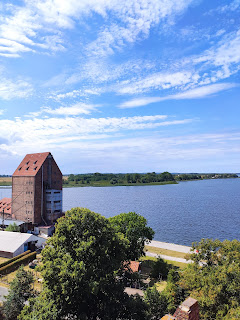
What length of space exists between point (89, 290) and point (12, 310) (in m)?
11.5

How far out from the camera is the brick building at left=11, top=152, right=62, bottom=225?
249 ft

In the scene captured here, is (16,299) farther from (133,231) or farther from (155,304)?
(133,231)

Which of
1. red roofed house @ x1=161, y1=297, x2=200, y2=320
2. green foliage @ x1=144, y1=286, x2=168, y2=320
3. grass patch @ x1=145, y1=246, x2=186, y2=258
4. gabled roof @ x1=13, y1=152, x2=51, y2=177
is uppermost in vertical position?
gabled roof @ x1=13, y1=152, x2=51, y2=177

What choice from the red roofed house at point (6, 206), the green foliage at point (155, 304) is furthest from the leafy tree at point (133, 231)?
the red roofed house at point (6, 206)

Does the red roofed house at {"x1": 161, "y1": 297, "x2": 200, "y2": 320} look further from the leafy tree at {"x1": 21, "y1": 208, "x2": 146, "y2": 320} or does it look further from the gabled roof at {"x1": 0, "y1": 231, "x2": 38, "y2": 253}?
the gabled roof at {"x1": 0, "y1": 231, "x2": 38, "y2": 253}

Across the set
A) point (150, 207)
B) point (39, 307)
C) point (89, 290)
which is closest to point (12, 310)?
point (39, 307)

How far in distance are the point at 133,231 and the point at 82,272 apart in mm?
24438

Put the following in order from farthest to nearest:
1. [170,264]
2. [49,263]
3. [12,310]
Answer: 1. [170,264]
2. [12,310]
3. [49,263]

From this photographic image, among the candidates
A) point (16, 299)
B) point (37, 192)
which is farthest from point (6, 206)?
point (16, 299)

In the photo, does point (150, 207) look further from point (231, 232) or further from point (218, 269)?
point (218, 269)

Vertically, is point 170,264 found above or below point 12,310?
below

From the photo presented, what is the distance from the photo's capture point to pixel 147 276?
139 ft

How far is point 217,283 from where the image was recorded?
22.8 m

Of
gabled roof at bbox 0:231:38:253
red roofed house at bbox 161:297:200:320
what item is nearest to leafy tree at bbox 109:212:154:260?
gabled roof at bbox 0:231:38:253
